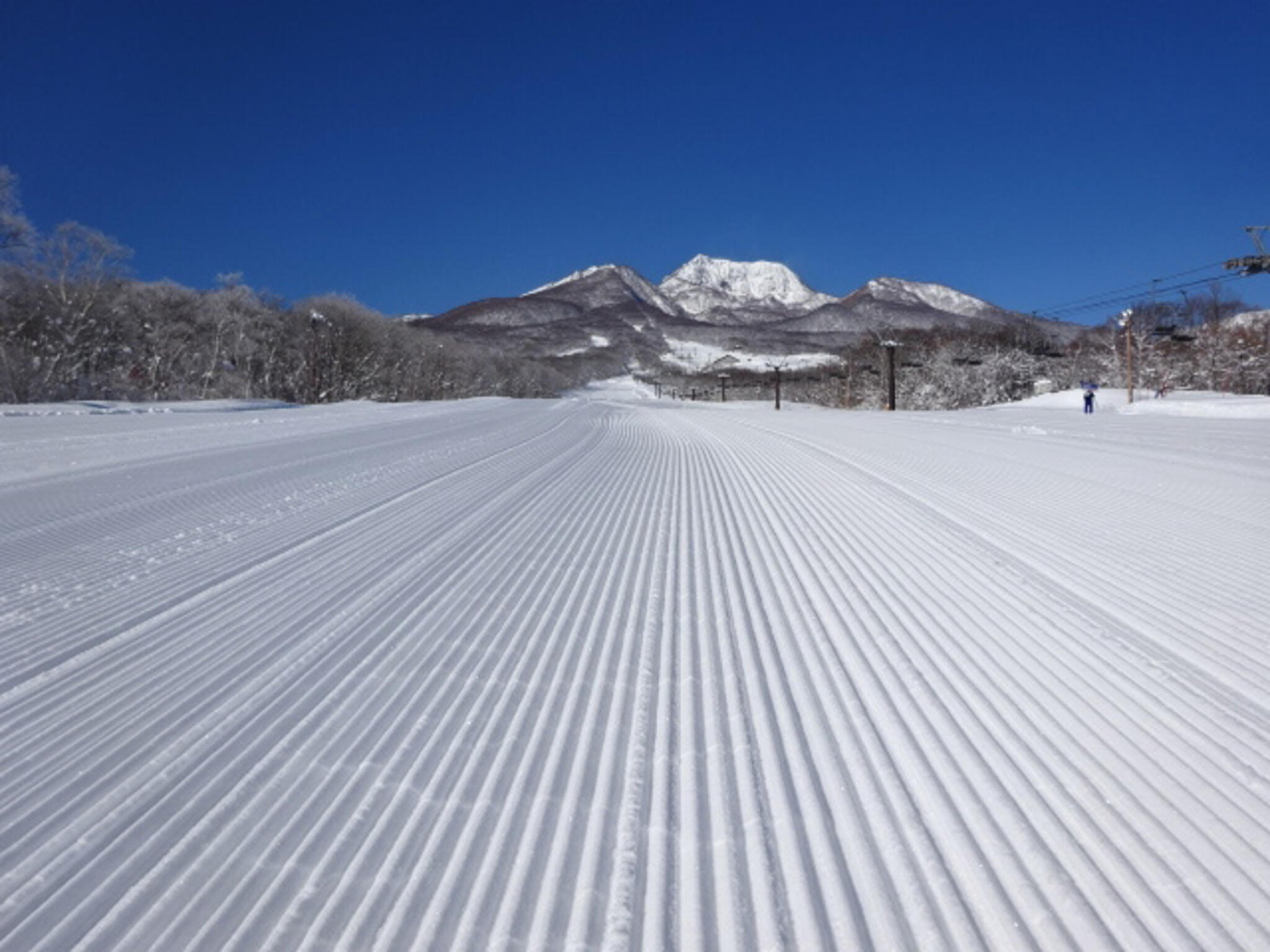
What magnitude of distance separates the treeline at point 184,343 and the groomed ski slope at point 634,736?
37.4 meters

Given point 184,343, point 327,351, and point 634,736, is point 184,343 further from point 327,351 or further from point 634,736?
point 634,736

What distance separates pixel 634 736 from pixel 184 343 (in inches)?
2410

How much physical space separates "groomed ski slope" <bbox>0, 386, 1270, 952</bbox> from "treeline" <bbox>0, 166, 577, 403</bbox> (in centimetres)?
3737

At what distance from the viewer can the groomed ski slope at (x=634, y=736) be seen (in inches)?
64.2

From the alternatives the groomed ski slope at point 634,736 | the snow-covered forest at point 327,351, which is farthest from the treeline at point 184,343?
the groomed ski slope at point 634,736

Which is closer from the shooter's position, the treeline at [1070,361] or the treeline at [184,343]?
the treeline at [184,343]

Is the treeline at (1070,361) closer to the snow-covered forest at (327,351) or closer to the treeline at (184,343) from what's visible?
the snow-covered forest at (327,351)

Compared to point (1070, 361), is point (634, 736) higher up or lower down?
lower down

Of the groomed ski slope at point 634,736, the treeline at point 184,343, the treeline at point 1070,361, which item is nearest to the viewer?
the groomed ski slope at point 634,736

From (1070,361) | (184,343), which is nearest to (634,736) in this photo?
(184,343)

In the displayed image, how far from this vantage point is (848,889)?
1.69 meters

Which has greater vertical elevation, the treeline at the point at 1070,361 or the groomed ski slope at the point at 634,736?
the treeline at the point at 1070,361

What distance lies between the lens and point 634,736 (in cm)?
236

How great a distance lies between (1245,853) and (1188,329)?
85.5 m
